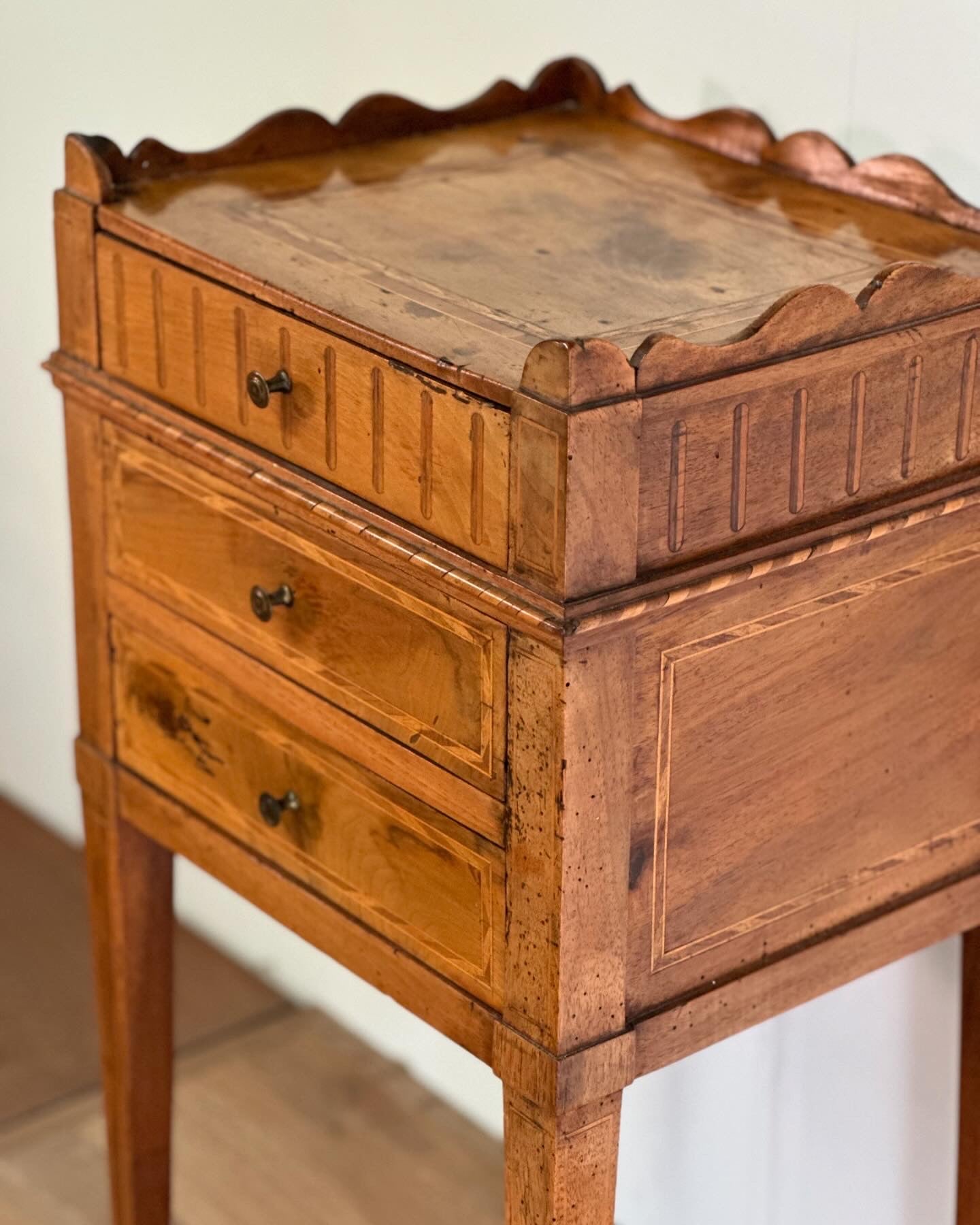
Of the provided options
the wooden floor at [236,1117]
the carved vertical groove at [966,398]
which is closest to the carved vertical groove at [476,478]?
the carved vertical groove at [966,398]

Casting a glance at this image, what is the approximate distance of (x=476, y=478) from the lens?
3.77ft

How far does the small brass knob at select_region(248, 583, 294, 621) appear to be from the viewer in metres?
1.35

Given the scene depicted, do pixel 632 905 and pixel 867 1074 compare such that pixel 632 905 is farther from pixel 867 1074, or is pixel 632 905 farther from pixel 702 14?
pixel 702 14

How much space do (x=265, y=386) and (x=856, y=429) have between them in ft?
1.26

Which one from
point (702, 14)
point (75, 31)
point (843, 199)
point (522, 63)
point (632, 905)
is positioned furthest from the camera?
point (75, 31)

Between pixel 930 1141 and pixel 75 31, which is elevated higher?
pixel 75 31

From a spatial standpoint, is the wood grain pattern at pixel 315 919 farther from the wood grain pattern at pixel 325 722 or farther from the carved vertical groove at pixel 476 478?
the carved vertical groove at pixel 476 478

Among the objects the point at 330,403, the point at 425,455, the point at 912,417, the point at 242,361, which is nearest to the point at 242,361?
the point at 242,361

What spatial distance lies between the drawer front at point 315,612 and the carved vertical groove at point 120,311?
0.06 metres

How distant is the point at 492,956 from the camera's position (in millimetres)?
1267

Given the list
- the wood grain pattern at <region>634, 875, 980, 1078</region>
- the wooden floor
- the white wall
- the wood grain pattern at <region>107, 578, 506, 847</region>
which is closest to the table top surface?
the white wall

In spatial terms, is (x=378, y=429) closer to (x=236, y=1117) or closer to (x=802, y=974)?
(x=802, y=974)

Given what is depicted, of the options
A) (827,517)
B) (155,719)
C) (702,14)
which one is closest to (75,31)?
(702,14)

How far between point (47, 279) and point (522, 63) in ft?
2.70
